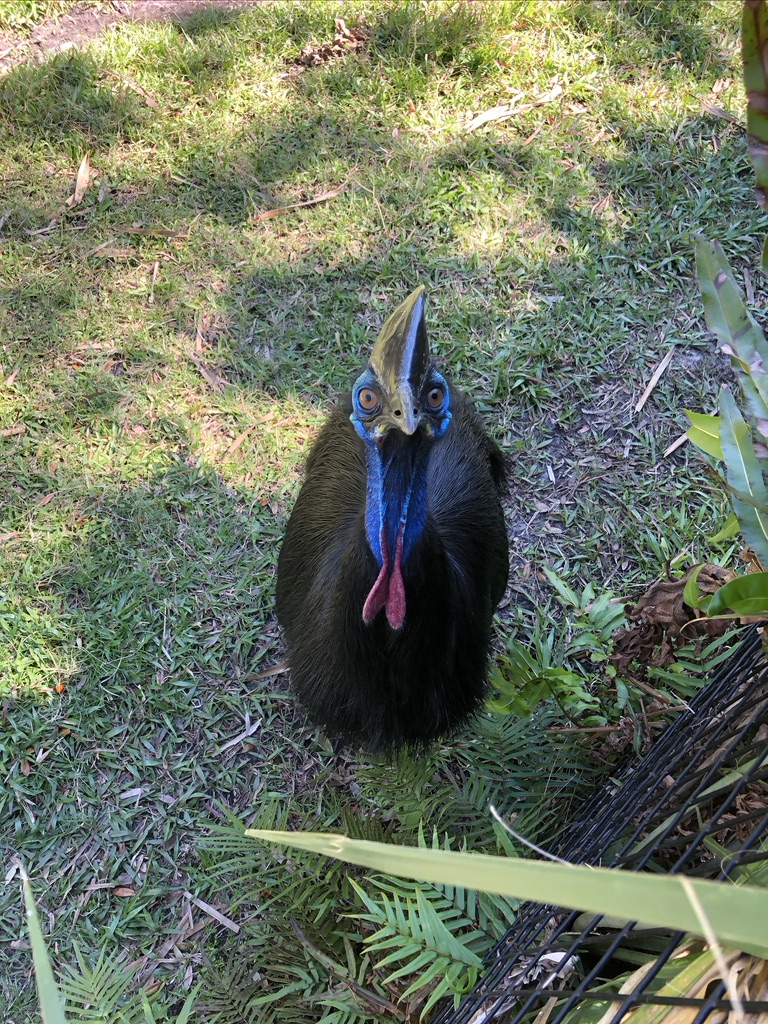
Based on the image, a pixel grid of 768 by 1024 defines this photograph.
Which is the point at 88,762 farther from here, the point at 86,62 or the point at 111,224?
the point at 86,62

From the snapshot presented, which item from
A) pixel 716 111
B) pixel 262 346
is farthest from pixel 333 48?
pixel 716 111

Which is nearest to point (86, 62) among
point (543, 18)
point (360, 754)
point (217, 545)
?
point (543, 18)

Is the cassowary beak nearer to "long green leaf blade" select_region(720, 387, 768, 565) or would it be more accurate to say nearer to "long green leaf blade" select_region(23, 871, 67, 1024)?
"long green leaf blade" select_region(720, 387, 768, 565)

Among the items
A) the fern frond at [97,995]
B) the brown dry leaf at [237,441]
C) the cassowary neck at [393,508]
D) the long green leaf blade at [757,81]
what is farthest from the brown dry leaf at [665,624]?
the brown dry leaf at [237,441]

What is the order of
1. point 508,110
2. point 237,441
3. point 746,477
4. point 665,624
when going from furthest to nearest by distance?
point 508,110, point 237,441, point 665,624, point 746,477

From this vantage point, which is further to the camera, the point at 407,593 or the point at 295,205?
the point at 295,205

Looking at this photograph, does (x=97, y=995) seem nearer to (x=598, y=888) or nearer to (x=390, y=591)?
(x=390, y=591)

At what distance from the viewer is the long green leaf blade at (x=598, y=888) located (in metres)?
0.51

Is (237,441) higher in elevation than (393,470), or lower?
lower

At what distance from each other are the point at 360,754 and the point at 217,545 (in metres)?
0.91

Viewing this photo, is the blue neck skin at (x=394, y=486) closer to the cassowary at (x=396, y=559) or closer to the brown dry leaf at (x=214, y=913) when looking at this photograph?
the cassowary at (x=396, y=559)

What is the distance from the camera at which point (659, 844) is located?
1120mm

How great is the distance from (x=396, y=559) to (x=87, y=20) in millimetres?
3853

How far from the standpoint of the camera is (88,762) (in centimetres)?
247
